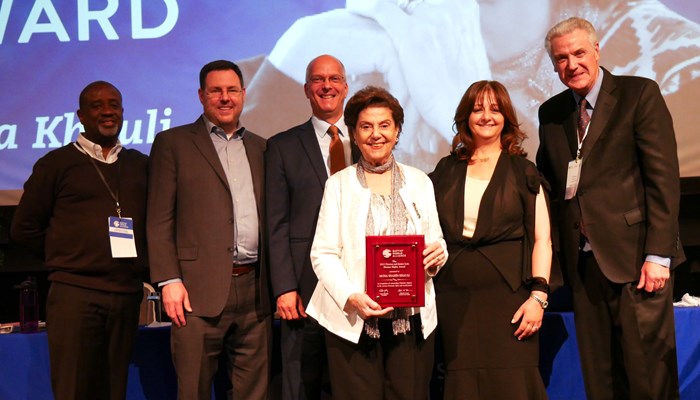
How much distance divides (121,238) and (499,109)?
174 cm

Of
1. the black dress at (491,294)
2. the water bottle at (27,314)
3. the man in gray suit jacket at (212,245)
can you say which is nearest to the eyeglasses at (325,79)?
the man in gray suit jacket at (212,245)

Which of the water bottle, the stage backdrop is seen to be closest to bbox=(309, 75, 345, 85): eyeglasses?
the stage backdrop

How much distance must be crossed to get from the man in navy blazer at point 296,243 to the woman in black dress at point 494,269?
0.54 meters

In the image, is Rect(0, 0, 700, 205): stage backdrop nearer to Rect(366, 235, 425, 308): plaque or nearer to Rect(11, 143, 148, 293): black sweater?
Rect(11, 143, 148, 293): black sweater

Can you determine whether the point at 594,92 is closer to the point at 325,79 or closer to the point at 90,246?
the point at 325,79

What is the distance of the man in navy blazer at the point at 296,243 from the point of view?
9.91 feet

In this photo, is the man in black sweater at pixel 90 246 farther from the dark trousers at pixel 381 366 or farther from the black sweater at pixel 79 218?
the dark trousers at pixel 381 366

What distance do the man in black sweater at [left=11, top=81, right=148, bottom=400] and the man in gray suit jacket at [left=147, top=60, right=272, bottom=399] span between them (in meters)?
0.28

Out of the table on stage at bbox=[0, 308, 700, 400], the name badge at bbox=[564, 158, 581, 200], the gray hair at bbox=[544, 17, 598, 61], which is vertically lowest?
the table on stage at bbox=[0, 308, 700, 400]

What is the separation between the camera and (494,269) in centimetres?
291

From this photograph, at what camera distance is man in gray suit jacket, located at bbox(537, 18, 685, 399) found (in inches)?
114

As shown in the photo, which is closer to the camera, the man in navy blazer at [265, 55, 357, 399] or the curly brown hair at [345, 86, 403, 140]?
the curly brown hair at [345, 86, 403, 140]

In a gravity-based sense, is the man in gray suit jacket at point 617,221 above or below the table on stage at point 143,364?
above

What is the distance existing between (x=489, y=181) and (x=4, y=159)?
10.6 ft
